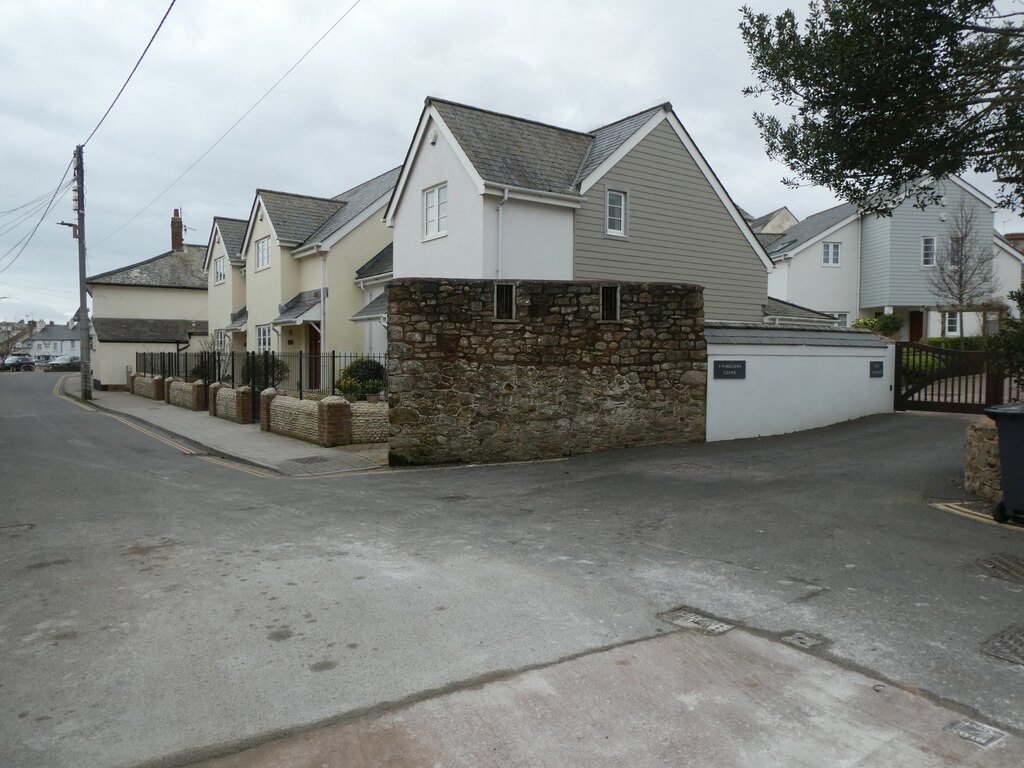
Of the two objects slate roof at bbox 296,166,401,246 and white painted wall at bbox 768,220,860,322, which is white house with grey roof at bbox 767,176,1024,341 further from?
slate roof at bbox 296,166,401,246

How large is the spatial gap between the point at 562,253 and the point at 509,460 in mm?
7472

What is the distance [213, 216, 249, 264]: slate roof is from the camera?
3403 cm

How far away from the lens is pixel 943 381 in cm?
1728

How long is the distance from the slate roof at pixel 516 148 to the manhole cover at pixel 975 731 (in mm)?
15623

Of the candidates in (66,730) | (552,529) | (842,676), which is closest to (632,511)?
(552,529)

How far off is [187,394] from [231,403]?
5.83 metres

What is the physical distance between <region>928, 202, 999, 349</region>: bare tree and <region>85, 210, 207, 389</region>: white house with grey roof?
38309 mm

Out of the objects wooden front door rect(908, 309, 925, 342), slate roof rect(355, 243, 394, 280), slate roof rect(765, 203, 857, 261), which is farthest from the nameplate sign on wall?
wooden front door rect(908, 309, 925, 342)

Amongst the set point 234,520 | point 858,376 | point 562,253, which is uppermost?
point 562,253

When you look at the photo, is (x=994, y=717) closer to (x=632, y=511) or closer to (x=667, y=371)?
(x=632, y=511)

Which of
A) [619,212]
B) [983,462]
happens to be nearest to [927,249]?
[619,212]

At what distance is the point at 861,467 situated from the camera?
Result: 37.3ft

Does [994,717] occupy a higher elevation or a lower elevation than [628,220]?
lower

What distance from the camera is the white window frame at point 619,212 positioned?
19.8 m
